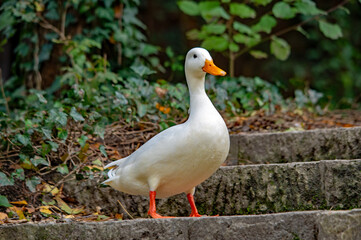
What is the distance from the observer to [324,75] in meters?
9.59

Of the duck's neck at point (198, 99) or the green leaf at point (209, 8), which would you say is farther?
the green leaf at point (209, 8)

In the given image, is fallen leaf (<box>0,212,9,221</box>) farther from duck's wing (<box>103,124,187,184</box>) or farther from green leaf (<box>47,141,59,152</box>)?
duck's wing (<box>103,124,187,184</box>)

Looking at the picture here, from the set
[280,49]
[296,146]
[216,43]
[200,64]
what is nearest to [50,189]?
[200,64]

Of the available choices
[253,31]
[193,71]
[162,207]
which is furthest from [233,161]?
A: [253,31]

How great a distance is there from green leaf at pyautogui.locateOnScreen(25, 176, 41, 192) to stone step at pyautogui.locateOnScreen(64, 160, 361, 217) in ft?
1.14

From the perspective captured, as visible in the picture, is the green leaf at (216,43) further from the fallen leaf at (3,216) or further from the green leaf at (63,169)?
the fallen leaf at (3,216)

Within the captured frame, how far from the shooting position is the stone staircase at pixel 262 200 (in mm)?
2340

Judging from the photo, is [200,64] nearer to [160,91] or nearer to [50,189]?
[50,189]

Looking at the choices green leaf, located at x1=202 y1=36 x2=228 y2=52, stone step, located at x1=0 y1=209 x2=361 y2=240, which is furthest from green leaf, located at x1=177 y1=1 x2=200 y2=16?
stone step, located at x1=0 y1=209 x2=361 y2=240

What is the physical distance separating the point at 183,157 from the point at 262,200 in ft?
1.94

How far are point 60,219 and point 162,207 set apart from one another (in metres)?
0.63

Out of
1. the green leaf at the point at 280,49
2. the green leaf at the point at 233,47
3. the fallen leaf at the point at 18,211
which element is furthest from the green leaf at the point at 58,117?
the green leaf at the point at 280,49

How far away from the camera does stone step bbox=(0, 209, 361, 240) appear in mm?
2205

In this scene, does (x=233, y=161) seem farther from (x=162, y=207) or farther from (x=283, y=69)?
(x=283, y=69)
